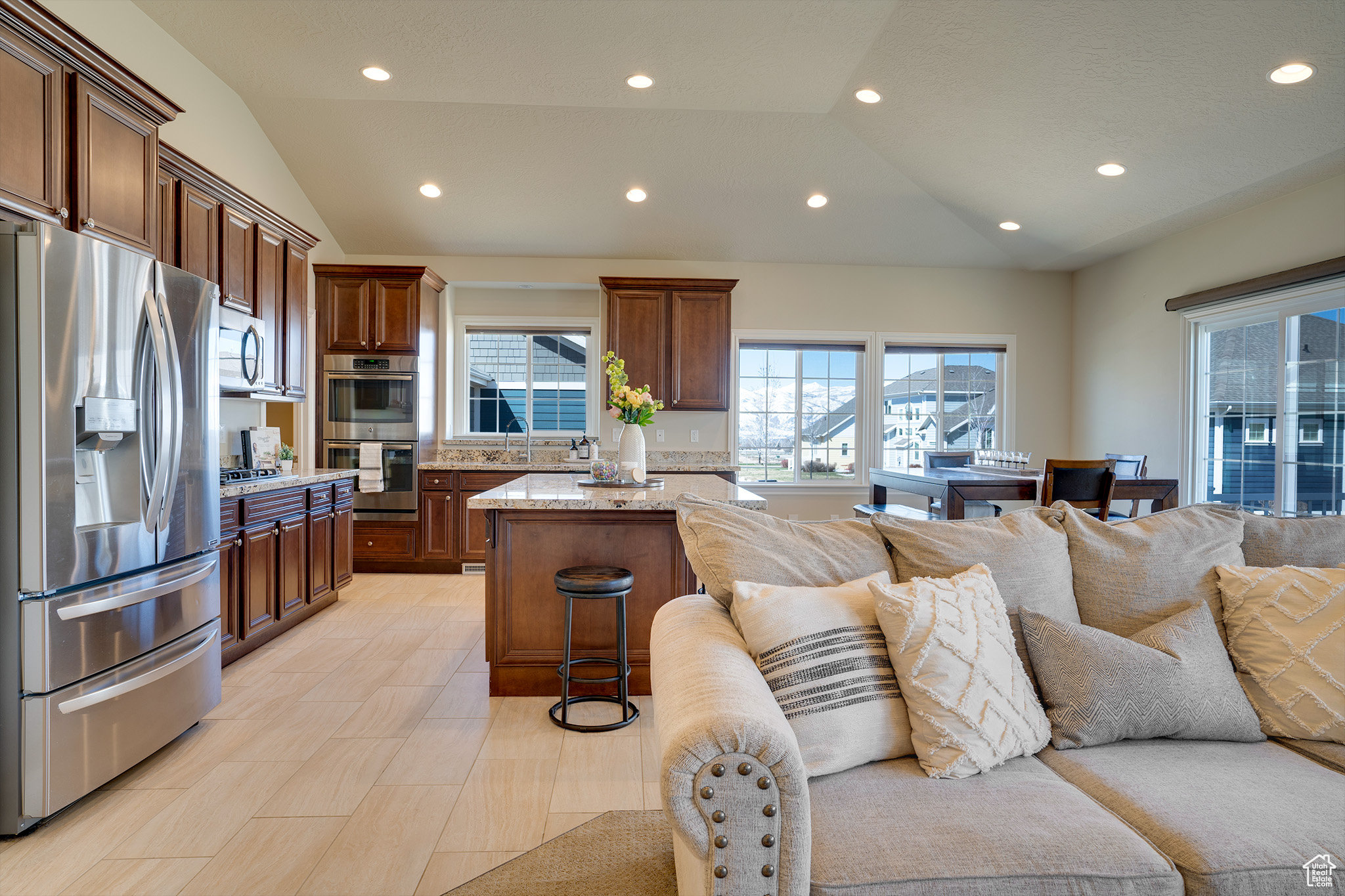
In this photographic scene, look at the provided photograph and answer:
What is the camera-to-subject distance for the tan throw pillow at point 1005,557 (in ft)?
5.68

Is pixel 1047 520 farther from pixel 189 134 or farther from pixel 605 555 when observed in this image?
pixel 189 134

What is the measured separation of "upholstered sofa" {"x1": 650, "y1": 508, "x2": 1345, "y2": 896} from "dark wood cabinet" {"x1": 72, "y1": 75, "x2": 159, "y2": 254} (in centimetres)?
259

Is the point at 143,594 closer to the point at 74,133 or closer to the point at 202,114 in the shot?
the point at 74,133

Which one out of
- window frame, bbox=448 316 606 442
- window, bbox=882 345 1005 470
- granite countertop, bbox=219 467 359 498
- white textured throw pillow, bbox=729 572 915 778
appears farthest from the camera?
window, bbox=882 345 1005 470

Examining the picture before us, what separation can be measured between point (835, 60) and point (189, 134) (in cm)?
375

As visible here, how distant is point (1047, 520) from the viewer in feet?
6.32

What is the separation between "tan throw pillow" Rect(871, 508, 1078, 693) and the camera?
5.68 feet

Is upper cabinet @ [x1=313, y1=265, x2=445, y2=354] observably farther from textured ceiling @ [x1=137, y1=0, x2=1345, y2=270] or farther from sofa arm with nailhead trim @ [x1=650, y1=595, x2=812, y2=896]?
sofa arm with nailhead trim @ [x1=650, y1=595, x2=812, y2=896]

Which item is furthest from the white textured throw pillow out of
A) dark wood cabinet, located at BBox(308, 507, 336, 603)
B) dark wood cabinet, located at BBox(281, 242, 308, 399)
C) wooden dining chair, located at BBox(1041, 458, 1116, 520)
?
dark wood cabinet, located at BBox(281, 242, 308, 399)

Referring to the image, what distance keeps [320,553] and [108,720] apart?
7.27ft

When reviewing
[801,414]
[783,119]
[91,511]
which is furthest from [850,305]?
[91,511]

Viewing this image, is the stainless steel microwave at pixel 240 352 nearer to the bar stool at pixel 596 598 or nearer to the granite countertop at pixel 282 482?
the granite countertop at pixel 282 482

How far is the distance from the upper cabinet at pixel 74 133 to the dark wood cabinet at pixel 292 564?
164 centimetres

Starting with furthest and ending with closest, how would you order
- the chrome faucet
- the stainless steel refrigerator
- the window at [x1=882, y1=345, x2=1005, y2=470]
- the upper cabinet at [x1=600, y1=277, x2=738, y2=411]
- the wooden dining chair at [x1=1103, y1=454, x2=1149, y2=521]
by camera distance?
the window at [x1=882, y1=345, x2=1005, y2=470] < the chrome faucet < the upper cabinet at [x1=600, y1=277, x2=738, y2=411] < the wooden dining chair at [x1=1103, y1=454, x2=1149, y2=521] < the stainless steel refrigerator
